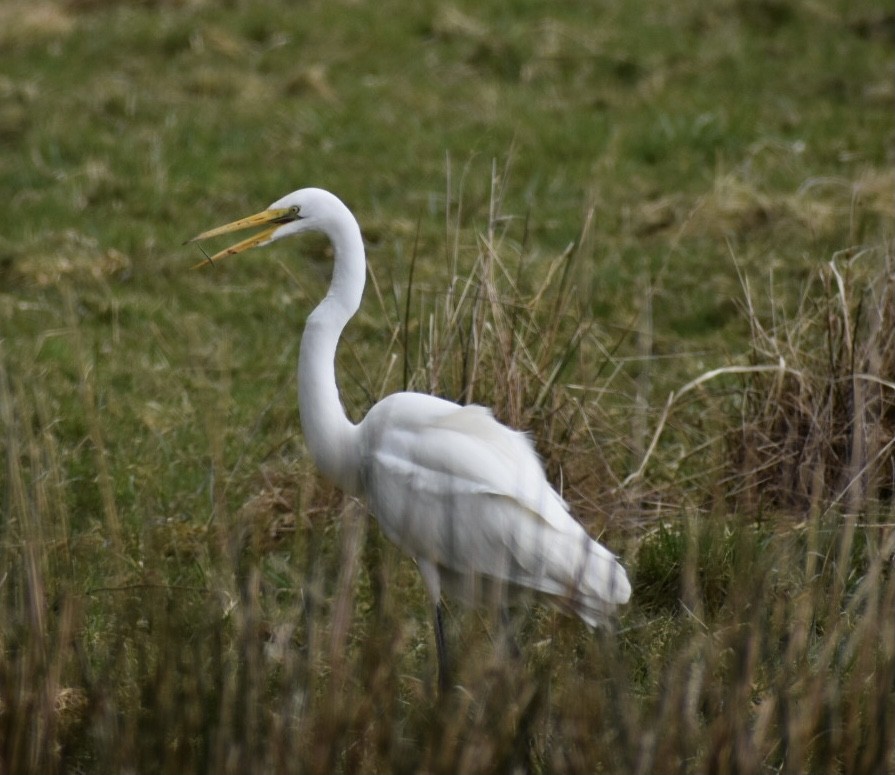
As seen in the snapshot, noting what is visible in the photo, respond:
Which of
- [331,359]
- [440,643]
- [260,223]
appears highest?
[260,223]

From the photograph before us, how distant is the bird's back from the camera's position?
3291 mm

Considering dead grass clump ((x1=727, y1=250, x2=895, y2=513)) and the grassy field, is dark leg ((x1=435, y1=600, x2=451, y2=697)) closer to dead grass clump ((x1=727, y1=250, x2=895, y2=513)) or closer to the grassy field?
the grassy field

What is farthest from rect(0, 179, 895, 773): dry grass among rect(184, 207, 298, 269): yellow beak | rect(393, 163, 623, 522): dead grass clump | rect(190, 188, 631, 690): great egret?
rect(184, 207, 298, 269): yellow beak

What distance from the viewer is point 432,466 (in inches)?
132

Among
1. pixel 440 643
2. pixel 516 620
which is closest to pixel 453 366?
pixel 440 643

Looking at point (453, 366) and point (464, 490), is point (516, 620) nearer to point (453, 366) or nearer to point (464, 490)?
point (464, 490)

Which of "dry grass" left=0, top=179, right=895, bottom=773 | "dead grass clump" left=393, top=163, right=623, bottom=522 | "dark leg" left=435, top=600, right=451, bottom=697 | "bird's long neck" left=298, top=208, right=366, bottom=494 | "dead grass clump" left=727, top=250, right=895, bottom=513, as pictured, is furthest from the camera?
"dead grass clump" left=393, top=163, right=623, bottom=522

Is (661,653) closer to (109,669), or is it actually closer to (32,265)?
(109,669)

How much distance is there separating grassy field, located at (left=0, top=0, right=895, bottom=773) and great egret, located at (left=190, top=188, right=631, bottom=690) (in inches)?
5.8

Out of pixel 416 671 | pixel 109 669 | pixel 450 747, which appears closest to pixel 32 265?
pixel 416 671

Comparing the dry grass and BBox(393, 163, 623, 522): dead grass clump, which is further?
BBox(393, 163, 623, 522): dead grass clump

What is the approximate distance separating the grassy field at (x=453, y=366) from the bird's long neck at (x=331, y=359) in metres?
0.26

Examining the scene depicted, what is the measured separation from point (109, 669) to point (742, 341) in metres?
3.18

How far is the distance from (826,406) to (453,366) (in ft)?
3.05
